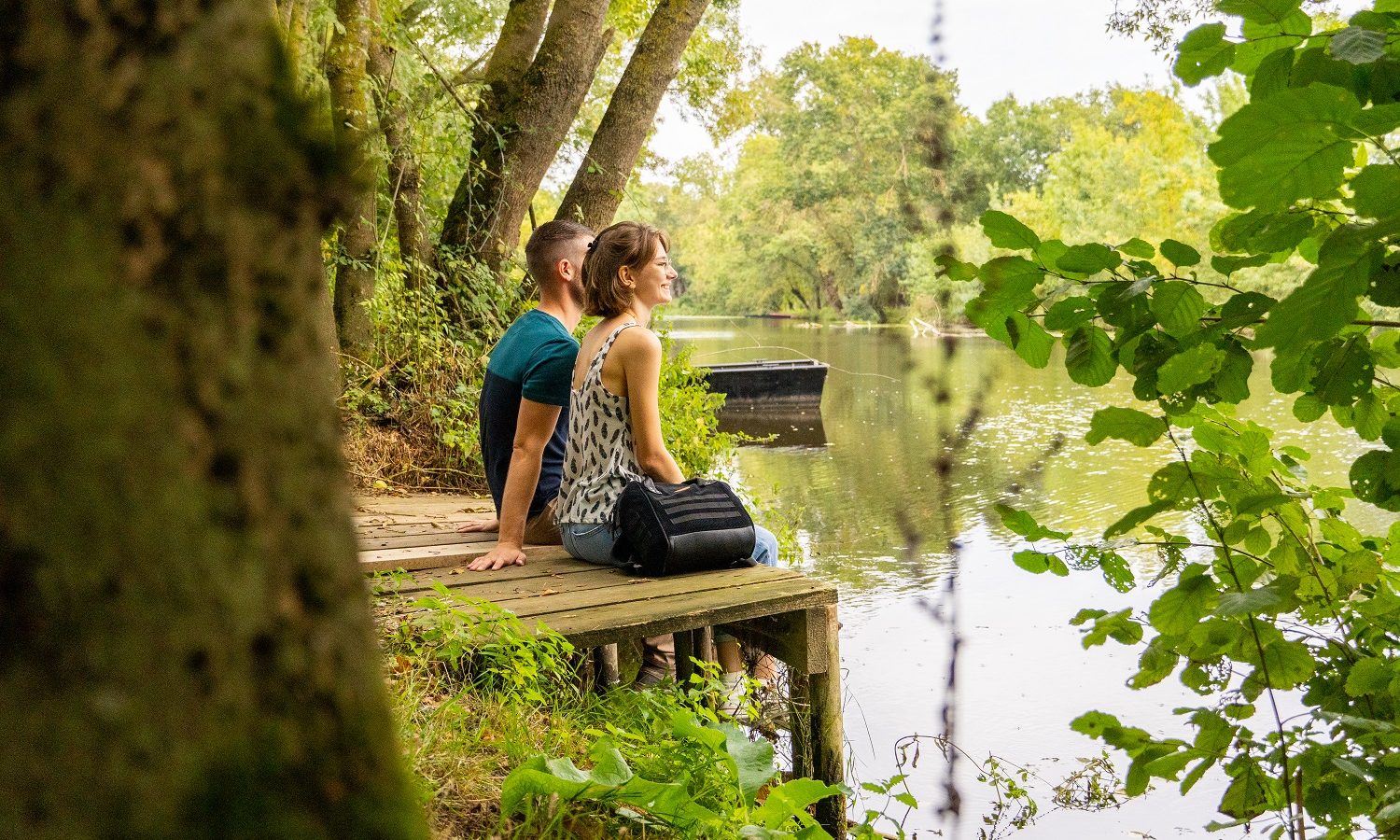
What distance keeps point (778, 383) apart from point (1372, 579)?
17669 mm

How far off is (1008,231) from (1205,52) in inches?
13.4

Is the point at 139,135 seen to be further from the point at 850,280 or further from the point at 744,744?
the point at 850,280

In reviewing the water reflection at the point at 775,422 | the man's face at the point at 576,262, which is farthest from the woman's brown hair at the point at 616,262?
the water reflection at the point at 775,422

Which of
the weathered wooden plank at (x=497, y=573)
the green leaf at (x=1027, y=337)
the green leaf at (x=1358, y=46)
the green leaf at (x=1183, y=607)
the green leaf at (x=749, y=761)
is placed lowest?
the green leaf at (x=749, y=761)

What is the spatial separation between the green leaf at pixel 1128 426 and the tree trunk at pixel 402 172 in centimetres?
604

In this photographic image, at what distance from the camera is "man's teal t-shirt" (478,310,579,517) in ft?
12.8

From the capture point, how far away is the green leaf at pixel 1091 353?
160 cm

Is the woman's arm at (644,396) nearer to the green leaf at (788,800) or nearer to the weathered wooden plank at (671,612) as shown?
Result: the weathered wooden plank at (671,612)

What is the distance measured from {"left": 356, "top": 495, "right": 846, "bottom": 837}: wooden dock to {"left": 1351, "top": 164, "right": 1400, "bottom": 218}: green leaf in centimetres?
211

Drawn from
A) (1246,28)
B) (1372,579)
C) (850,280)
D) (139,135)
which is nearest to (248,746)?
(139,135)

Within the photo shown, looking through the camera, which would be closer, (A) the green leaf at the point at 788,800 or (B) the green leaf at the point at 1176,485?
(B) the green leaf at the point at 1176,485

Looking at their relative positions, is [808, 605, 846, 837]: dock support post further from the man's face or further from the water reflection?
the water reflection

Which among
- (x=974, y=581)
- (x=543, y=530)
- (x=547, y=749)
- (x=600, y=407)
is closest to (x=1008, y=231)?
(x=547, y=749)

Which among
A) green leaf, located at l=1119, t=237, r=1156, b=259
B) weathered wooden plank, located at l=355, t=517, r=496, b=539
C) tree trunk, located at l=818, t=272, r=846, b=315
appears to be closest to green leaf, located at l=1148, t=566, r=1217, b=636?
green leaf, located at l=1119, t=237, r=1156, b=259
